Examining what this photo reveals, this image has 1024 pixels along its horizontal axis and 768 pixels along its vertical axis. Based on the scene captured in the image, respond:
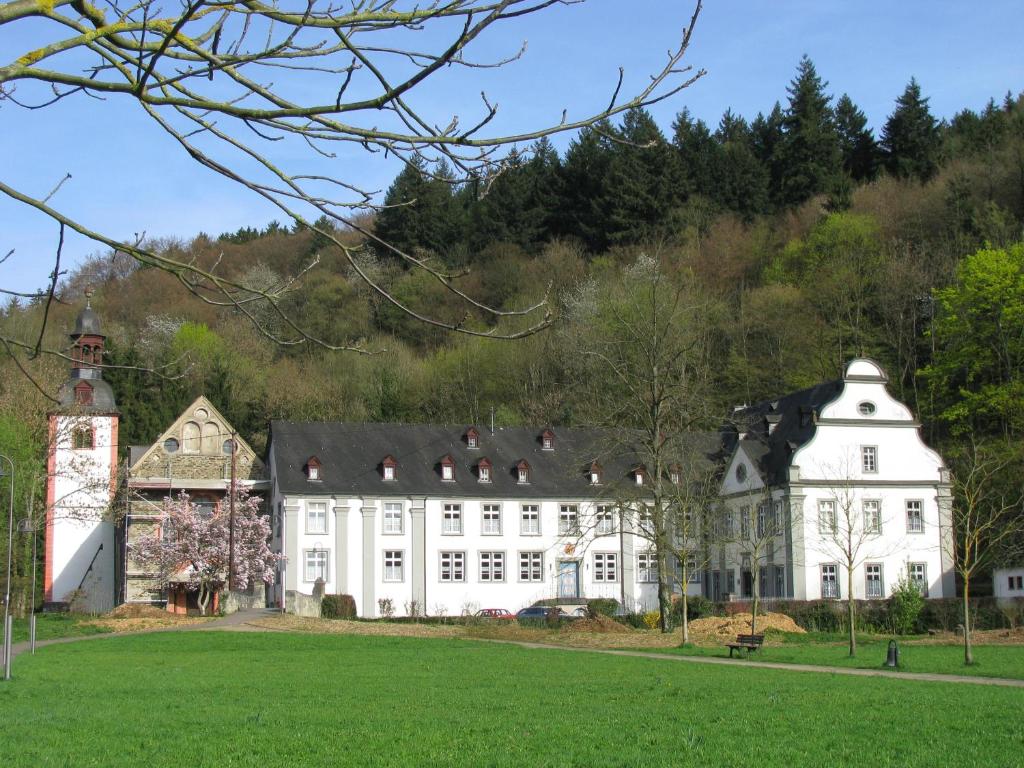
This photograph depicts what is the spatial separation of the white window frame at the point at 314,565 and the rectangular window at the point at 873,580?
21.9 m

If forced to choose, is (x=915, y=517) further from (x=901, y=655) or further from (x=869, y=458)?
(x=901, y=655)

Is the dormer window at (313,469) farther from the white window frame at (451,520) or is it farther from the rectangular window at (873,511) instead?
the rectangular window at (873,511)

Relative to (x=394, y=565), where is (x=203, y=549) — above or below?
above

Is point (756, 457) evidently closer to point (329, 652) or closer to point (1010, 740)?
point (329, 652)

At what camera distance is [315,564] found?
164 feet

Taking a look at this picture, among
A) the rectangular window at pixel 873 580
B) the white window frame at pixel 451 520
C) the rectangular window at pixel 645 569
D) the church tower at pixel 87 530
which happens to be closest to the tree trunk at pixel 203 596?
the church tower at pixel 87 530

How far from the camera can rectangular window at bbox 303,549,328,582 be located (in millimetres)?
49906

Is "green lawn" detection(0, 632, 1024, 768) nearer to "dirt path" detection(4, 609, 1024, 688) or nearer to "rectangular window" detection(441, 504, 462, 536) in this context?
"dirt path" detection(4, 609, 1024, 688)

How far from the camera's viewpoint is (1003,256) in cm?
5312

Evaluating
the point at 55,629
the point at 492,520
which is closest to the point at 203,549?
the point at 55,629

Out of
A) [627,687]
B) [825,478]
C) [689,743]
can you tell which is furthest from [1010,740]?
[825,478]

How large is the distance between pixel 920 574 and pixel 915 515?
244 centimetres

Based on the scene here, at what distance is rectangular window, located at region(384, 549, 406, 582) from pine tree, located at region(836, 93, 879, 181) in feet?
156

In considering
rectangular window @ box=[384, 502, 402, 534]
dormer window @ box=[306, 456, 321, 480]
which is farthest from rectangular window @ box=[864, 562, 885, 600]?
dormer window @ box=[306, 456, 321, 480]
